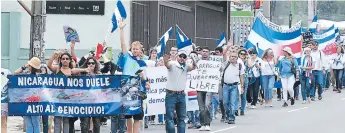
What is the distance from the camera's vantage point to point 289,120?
1919cm

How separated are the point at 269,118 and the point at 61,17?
28.0 ft

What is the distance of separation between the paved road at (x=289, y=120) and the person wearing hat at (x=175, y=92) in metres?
2.52

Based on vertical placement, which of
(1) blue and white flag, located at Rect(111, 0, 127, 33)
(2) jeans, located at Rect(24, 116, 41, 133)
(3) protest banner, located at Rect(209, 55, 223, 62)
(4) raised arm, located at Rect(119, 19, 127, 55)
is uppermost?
(1) blue and white flag, located at Rect(111, 0, 127, 33)

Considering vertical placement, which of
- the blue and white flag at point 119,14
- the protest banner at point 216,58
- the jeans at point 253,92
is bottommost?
the jeans at point 253,92

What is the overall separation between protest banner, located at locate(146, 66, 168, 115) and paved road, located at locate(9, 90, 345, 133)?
1.52ft

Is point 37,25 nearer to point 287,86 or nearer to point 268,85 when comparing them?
point 268,85

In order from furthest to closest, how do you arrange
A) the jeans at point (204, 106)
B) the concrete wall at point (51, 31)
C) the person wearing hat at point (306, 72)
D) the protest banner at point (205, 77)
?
the person wearing hat at point (306, 72) → the concrete wall at point (51, 31) → the protest banner at point (205, 77) → the jeans at point (204, 106)

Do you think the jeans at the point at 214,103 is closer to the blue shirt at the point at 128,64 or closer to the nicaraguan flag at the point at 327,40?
the blue shirt at the point at 128,64

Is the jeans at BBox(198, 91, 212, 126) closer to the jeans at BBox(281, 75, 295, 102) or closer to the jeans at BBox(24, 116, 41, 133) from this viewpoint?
the jeans at BBox(24, 116, 41, 133)

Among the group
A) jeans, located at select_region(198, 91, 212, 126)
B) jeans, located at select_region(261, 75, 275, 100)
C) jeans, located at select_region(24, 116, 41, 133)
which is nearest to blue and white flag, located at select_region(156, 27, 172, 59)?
jeans, located at select_region(198, 91, 212, 126)

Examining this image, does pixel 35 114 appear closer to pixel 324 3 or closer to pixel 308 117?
pixel 308 117

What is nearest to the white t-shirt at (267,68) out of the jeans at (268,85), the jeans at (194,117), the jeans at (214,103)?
the jeans at (268,85)

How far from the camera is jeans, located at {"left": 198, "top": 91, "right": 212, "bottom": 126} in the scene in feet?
55.7

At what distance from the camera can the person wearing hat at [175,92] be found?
1442 centimetres
